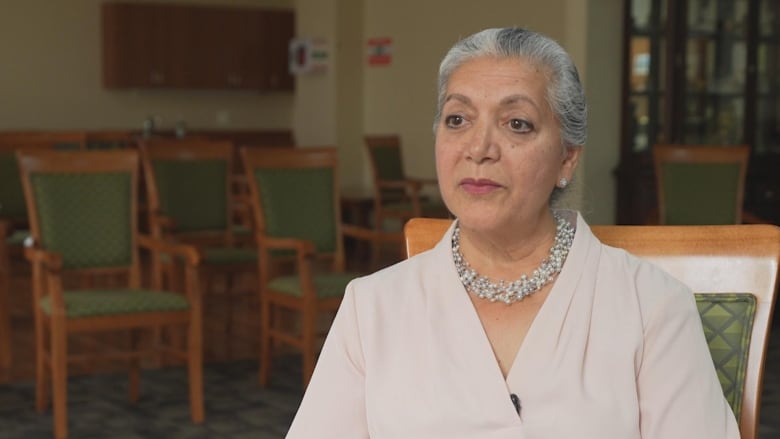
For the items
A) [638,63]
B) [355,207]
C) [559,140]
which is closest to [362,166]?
[355,207]

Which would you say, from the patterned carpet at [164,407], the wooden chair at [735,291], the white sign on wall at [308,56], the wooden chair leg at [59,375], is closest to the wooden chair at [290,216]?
the patterned carpet at [164,407]

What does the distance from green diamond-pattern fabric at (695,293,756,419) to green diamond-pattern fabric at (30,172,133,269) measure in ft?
12.7

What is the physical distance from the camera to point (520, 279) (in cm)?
180

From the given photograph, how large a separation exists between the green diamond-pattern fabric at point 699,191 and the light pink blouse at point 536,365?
5.08 m

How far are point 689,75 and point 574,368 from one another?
7126 mm

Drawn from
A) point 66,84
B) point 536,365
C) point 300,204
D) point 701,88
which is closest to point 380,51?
point 66,84

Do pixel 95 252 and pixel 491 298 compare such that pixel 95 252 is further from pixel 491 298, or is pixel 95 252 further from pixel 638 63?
pixel 638 63

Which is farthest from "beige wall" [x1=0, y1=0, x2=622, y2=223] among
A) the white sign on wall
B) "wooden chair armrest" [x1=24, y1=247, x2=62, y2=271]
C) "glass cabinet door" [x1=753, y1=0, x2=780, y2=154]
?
"wooden chair armrest" [x1=24, y1=247, x2=62, y2=271]

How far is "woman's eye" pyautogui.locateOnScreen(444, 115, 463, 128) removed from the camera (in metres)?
1.77

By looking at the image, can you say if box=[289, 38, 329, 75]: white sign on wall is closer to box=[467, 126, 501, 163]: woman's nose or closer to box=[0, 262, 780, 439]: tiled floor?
box=[0, 262, 780, 439]: tiled floor

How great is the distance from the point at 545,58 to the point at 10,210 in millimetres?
7135

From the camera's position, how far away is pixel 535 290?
5.89 feet

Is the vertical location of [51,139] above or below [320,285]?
→ above

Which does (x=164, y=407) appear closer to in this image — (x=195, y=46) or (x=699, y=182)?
(x=699, y=182)
